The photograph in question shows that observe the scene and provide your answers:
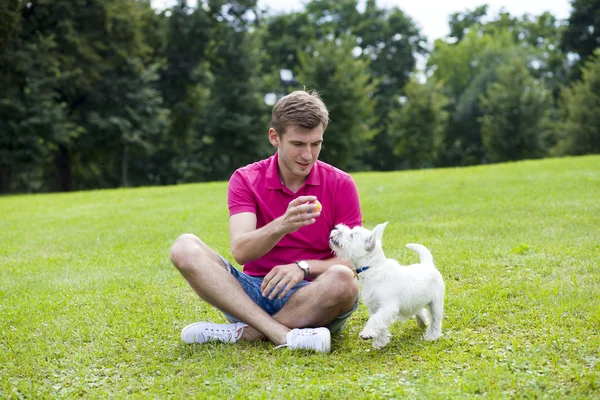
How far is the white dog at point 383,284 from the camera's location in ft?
14.0

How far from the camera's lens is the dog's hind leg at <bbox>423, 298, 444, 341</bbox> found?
4.46m

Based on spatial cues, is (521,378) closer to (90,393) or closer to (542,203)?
(90,393)

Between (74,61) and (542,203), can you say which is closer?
(542,203)

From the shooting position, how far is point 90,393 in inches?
149

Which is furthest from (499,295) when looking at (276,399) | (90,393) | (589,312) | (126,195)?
(126,195)

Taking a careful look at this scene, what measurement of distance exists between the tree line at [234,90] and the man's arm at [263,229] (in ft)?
79.7

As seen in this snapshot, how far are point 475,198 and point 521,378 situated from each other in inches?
370

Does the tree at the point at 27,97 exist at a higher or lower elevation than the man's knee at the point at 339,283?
higher

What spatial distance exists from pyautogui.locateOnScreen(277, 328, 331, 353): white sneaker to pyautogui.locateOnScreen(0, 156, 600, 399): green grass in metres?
0.07

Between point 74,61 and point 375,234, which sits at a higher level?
point 74,61

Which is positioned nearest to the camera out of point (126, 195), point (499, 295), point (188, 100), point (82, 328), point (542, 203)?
point (82, 328)

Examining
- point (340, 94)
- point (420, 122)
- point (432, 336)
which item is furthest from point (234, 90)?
point (432, 336)

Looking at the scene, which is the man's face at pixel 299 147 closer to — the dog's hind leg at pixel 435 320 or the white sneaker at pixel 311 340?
the white sneaker at pixel 311 340

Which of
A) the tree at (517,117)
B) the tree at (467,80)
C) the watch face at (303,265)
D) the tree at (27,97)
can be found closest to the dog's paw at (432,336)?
the watch face at (303,265)
